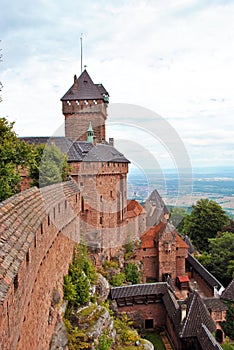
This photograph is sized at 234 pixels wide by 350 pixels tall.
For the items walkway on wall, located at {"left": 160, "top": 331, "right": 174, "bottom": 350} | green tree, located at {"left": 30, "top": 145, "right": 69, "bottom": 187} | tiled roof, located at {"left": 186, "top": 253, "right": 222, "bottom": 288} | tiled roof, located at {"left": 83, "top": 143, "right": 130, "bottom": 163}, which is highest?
tiled roof, located at {"left": 83, "top": 143, "right": 130, "bottom": 163}

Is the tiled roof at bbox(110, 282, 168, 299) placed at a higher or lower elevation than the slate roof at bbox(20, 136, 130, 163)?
lower

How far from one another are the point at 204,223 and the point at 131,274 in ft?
58.9

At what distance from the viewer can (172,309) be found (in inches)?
814

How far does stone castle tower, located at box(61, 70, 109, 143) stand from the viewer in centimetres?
2573

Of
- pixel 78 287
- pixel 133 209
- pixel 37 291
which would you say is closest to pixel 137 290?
pixel 133 209

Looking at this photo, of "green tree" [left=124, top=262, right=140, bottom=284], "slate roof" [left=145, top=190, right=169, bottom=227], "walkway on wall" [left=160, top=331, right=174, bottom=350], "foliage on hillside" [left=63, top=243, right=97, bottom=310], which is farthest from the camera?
"slate roof" [left=145, top=190, right=169, bottom=227]

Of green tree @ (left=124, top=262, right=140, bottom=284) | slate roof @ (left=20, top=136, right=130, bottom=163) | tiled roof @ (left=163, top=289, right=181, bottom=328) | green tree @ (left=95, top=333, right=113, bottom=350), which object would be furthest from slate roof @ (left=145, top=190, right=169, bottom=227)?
green tree @ (left=95, top=333, right=113, bottom=350)

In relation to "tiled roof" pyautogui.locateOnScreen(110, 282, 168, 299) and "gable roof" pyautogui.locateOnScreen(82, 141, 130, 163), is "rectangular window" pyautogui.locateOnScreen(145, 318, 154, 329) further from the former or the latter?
"gable roof" pyautogui.locateOnScreen(82, 141, 130, 163)

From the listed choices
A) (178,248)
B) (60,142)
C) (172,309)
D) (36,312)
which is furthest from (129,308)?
(36,312)

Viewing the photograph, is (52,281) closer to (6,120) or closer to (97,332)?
(97,332)

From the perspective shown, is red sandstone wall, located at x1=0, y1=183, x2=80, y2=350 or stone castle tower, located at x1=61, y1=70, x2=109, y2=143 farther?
stone castle tower, located at x1=61, y1=70, x2=109, y2=143

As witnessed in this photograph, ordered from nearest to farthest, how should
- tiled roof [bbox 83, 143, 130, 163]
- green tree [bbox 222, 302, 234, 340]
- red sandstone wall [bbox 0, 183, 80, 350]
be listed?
red sandstone wall [bbox 0, 183, 80, 350] < green tree [bbox 222, 302, 234, 340] < tiled roof [bbox 83, 143, 130, 163]

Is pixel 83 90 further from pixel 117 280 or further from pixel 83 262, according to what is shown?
pixel 83 262

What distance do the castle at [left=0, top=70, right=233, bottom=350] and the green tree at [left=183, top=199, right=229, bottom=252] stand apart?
6391mm
